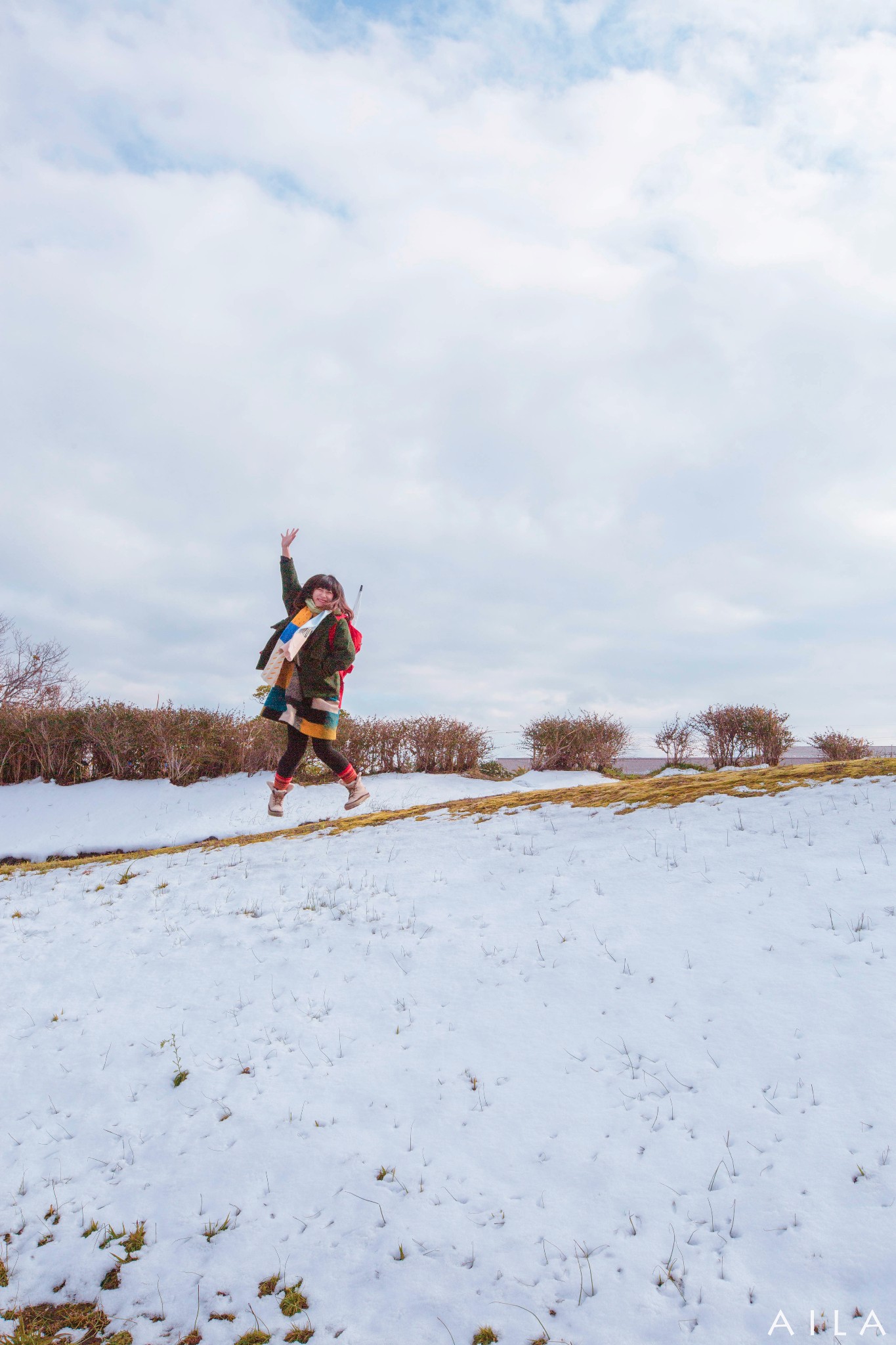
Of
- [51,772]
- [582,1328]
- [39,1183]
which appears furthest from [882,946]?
[51,772]

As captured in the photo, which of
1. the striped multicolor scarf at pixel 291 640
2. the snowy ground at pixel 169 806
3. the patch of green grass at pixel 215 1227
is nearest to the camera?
the patch of green grass at pixel 215 1227

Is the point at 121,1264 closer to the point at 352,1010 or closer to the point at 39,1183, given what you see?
the point at 39,1183

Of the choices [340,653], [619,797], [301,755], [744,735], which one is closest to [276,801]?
[301,755]

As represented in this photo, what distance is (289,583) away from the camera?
25.6ft

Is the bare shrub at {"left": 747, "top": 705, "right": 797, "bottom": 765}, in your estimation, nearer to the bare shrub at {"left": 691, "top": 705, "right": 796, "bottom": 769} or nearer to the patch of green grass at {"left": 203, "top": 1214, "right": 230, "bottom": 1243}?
the bare shrub at {"left": 691, "top": 705, "right": 796, "bottom": 769}

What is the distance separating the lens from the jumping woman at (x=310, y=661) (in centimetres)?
748

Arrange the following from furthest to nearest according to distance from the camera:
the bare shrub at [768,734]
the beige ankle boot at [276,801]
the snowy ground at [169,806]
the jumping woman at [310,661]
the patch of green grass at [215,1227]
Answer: the bare shrub at [768,734]
the snowy ground at [169,806]
the beige ankle boot at [276,801]
the jumping woman at [310,661]
the patch of green grass at [215,1227]

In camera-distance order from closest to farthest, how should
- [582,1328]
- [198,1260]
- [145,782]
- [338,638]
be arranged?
[582,1328]
[198,1260]
[338,638]
[145,782]

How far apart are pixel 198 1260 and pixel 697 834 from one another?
4.37m

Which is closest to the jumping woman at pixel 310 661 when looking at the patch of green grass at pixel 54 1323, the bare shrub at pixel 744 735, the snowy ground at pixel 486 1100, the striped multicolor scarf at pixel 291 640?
the striped multicolor scarf at pixel 291 640

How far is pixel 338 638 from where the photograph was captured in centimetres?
751

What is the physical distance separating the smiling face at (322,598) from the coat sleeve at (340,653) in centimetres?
28

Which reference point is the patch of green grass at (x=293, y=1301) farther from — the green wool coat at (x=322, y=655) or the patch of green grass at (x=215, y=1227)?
the green wool coat at (x=322, y=655)

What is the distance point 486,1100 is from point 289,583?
581 centimetres
